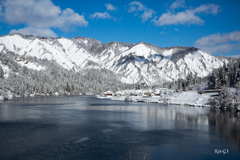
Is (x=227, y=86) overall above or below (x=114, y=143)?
above

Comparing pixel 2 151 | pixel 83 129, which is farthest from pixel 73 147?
pixel 83 129

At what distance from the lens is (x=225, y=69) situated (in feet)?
342

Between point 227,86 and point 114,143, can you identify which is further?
point 227,86

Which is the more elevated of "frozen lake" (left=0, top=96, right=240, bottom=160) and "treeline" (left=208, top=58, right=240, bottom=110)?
"treeline" (left=208, top=58, right=240, bottom=110)

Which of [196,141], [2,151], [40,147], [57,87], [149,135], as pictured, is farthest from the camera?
[57,87]

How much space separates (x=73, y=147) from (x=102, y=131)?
29.1ft

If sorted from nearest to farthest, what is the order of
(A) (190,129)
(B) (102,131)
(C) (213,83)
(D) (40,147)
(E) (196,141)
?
(D) (40,147) → (E) (196,141) → (B) (102,131) → (A) (190,129) → (C) (213,83)

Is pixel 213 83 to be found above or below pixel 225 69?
below

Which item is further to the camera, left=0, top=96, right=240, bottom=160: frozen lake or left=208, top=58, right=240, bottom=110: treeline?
left=208, top=58, right=240, bottom=110: treeline

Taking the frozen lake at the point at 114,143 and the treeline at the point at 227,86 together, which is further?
the treeline at the point at 227,86

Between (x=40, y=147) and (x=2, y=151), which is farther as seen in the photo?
(x=40, y=147)

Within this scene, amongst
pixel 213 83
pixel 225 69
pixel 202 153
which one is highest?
pixel 225 69

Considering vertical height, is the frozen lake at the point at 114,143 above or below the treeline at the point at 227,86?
below

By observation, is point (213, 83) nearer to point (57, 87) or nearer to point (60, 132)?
point (60, 132)
